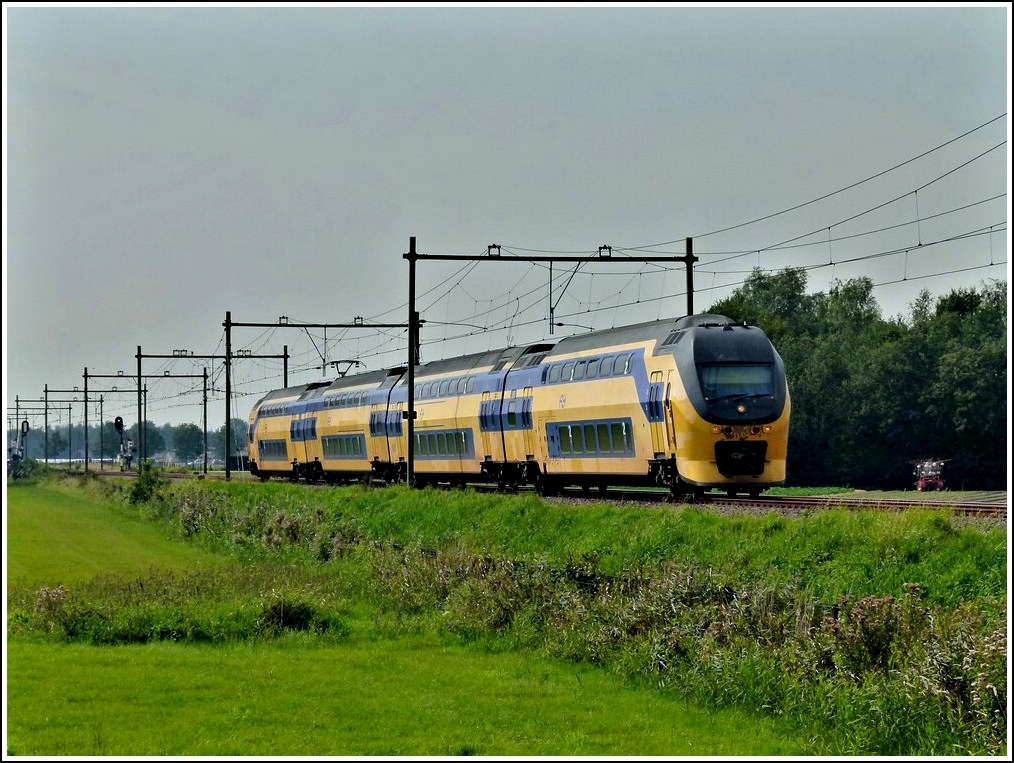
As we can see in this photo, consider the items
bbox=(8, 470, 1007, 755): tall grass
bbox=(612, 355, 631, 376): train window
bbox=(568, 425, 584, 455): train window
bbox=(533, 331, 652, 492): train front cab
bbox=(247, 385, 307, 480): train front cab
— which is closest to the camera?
bbox=(8, 470, 1007, 755): tall grass

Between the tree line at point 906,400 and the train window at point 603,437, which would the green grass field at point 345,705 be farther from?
the tree line at point 906,400

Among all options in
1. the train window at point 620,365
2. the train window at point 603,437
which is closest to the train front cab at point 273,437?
the train window at point 603,437

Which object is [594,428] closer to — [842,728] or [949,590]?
[949,590]

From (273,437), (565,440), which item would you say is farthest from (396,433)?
(273,437)

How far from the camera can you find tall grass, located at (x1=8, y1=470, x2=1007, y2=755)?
1730 cm

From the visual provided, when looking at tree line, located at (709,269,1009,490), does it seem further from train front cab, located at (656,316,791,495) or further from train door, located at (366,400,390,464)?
train front cab, located at (656,316,791,495)

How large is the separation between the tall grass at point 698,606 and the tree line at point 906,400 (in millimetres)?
46683

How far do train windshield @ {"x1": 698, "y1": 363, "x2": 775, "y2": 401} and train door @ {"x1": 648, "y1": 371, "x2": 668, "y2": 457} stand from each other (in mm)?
1724

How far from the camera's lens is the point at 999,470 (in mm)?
77250

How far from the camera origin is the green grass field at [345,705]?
17156 mm

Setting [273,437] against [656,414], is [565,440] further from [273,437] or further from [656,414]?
[273,437]

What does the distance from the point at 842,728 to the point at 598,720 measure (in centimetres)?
322

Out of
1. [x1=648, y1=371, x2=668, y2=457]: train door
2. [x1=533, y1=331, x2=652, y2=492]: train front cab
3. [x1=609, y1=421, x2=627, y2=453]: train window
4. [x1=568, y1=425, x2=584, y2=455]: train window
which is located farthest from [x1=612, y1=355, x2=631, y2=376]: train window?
[x1=568, y1=425, x2=584, y2=455]: train window

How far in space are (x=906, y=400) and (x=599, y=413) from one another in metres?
47.1
